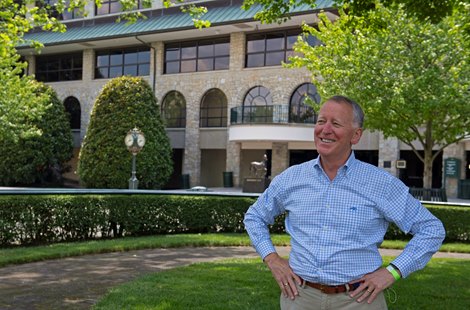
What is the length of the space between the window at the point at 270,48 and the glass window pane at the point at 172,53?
4990 mm

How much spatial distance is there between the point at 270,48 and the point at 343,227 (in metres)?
28.7

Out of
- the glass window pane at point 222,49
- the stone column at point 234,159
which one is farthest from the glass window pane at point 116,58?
the stone column at point 234,159

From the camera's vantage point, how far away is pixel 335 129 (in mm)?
2742

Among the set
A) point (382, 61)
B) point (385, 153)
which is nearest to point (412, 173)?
point (385, 153)

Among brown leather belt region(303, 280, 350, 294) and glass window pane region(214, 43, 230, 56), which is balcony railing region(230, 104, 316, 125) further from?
brown leather belt region(303, 280, 350, 294)

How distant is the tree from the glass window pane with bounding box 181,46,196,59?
1559 centimetres

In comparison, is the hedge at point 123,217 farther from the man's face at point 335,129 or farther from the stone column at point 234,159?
the stone column at point 234,159

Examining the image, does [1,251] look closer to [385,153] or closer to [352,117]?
[352,117]

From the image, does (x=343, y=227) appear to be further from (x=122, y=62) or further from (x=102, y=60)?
(x=102, y=60)

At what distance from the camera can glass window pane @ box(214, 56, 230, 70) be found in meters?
32.2

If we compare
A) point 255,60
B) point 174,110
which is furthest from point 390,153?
point 174,110

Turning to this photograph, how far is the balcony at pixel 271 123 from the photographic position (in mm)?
28344

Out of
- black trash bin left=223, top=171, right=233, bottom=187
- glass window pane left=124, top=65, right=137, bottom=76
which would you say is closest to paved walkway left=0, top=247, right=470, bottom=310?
black trash bin left=223, top=171, right=233, bottom=187

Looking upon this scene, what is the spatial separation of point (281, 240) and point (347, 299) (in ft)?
29.8
